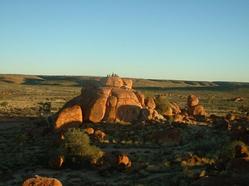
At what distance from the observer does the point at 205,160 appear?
84.2ft

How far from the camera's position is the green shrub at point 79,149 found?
26484 mm

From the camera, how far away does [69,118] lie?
37812 mm

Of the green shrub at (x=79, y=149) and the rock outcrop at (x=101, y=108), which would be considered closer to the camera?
the green shrub at (x=79, y=149)

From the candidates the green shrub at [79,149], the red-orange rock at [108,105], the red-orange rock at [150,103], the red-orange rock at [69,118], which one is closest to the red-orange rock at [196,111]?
the red-orange rock at [150,103]

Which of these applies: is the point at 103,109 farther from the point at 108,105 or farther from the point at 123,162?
the point at 123,162

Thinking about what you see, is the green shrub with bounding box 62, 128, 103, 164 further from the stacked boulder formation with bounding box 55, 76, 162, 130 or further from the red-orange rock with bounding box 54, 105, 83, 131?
the stacked boulder formation with bounding box 55, 76, 162, 130

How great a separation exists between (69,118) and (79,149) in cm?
1128

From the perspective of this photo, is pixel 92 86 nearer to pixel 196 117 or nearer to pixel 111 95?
pixel 111 95

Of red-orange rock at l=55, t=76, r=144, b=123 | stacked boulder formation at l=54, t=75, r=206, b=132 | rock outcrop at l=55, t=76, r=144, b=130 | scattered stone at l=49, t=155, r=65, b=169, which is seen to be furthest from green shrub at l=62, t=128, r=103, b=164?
red-orange rock at l=55, t=76, r=144, b=123

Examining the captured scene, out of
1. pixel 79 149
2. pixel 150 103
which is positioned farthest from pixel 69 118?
pixel 79 149

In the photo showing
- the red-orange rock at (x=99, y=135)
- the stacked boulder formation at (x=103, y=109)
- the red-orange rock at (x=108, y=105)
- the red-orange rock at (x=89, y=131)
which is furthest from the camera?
the red-orange rock at (x=108, y=105)

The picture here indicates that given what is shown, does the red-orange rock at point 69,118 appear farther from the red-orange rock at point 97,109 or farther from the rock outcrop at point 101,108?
the red-orange rock at point 97,109

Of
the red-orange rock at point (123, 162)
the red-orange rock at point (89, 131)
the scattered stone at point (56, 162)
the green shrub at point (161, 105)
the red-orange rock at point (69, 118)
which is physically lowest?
the scattered stone at point (56, 162)

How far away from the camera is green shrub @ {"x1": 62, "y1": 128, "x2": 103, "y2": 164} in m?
26.5
